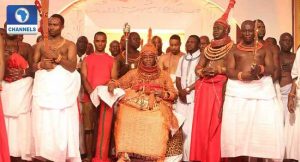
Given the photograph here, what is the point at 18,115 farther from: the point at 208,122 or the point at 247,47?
the point at 247,47

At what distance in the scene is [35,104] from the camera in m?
7.58

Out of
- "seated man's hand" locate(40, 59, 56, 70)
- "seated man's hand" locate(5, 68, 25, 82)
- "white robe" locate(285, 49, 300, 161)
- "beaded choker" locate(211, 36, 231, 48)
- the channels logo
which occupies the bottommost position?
"white robe" locate(285, 49, 300, 161)

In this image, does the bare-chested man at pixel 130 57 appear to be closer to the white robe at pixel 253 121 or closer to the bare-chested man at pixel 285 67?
the white robe at pixel 253 121

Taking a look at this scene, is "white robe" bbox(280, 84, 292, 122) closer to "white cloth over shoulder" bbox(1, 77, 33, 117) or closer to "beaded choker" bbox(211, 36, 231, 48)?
"beaded choker" bbox(211, 36, 231, 48)

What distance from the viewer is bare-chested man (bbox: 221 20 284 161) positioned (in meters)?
7.46

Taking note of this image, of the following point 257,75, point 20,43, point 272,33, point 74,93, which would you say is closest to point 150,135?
point 74,93

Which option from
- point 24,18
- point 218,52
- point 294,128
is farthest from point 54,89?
point 294,128

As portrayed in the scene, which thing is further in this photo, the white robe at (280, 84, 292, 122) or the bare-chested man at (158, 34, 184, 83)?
the bare-chested man at (158, 34, 184, 83)

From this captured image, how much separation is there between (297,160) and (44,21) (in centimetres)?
397

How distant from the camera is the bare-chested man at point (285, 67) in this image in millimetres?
8508

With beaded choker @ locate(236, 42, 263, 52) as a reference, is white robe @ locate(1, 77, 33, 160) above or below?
below

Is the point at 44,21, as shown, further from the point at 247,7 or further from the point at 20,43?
the point at 247,7

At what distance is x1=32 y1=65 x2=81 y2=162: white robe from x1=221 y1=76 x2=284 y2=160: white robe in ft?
6.64

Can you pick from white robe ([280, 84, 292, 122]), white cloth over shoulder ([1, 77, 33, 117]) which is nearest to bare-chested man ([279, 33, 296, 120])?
white robe ([280, 84, 292, 122])
